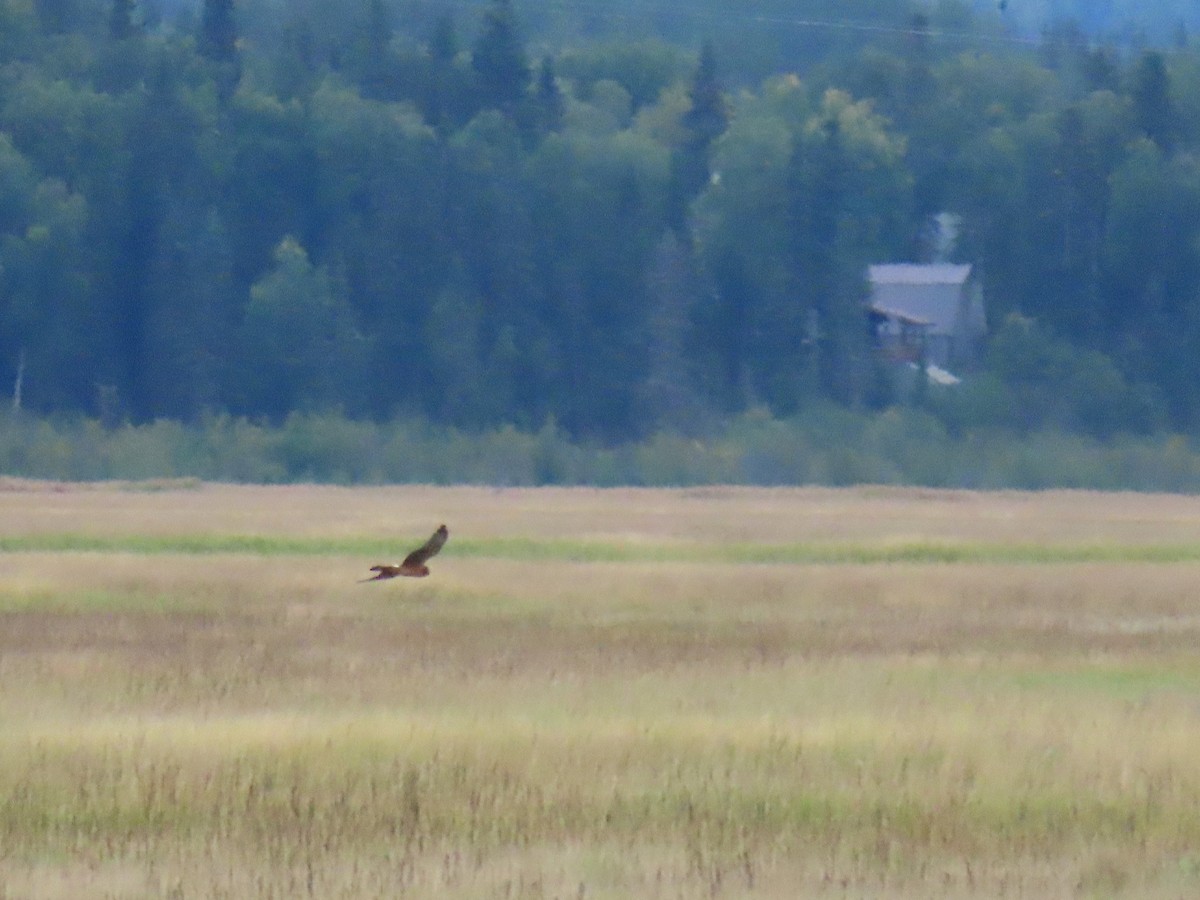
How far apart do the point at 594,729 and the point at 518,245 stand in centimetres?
6255

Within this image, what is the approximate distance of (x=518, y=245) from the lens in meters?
78.1

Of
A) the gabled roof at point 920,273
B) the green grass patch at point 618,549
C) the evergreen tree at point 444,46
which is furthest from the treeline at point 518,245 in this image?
the green grass patch at point 618,549

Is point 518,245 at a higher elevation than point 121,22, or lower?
lower

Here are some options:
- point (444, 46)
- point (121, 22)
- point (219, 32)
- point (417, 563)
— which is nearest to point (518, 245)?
point (444, 46)

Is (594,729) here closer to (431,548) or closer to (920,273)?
(431,548)

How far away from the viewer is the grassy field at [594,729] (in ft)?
39.6

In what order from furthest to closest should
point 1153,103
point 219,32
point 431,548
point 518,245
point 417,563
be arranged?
1. point 219,32
2. point 1153,103
3. point 518,245
4. point 417,563
5. point 431,548

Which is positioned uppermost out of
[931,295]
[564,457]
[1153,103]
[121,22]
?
[121,22]

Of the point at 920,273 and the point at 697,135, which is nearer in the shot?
the point at 697,135

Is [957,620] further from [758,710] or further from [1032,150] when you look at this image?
[1032,150]

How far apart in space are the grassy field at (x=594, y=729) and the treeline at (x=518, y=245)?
3917cm

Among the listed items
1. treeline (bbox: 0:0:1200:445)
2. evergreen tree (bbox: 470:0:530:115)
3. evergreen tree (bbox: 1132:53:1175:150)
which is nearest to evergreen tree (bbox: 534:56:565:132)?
treeline (bbox: 0:0:1200:445)

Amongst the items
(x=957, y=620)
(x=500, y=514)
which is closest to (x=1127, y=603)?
(x=957, y=620)

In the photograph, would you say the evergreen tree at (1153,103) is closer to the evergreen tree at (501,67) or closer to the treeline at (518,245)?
the treeline at (518,245)
